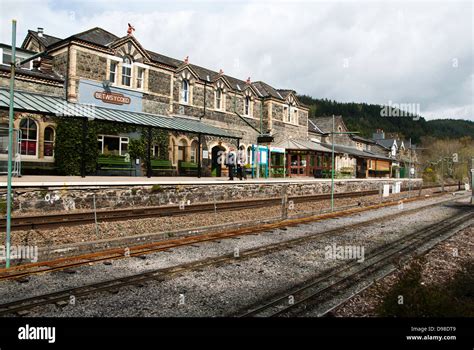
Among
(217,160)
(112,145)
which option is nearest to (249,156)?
(217,160)

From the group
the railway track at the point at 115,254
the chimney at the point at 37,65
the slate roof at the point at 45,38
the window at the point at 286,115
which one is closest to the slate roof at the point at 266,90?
the window at the point at 286,115

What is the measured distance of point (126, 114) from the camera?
20.1 meters

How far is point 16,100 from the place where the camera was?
50.4 ft

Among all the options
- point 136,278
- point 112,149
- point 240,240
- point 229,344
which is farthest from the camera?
point 112,149

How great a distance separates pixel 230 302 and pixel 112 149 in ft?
58.8

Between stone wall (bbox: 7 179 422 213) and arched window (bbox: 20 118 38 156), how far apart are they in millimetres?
8037

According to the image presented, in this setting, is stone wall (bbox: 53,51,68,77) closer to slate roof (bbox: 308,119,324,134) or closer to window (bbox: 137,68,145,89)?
window (bbox: 137,68,145,89)

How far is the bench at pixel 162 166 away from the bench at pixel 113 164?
150cm

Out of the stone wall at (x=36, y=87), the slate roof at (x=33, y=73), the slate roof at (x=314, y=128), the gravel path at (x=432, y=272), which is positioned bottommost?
the gravel path at (x=432, y=272)

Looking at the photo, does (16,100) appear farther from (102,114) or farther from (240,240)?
(240,240)

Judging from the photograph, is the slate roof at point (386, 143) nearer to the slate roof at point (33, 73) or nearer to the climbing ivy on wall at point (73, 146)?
the climbing ivy on wall at point (73, 146)

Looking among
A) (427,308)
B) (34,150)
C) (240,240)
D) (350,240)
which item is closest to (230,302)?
(427,308)

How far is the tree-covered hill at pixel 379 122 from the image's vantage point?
12569cm

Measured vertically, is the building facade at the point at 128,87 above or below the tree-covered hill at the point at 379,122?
below
